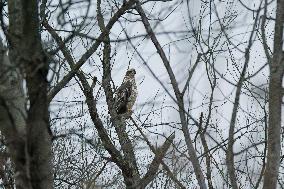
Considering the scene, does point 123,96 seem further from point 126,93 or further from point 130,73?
point 130,73

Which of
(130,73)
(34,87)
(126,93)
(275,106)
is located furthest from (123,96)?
(34,87)

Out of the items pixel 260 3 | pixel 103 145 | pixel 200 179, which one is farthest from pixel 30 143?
pixel 103 145

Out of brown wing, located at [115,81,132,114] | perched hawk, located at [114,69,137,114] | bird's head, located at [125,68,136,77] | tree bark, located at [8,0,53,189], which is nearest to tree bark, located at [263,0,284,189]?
tree bark, located at [8,0,53,189]

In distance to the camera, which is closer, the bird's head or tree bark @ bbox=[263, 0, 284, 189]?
tree bark @ bbox=[263, 0, 284, 189]

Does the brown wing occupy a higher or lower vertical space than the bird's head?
lower

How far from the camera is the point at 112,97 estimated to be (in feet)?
23.5

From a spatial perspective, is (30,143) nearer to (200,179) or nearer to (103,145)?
(200,179)

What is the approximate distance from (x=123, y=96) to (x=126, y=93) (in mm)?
206

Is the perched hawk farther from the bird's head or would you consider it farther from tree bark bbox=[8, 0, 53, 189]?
tree bark bbox=[8, 0, 53, 189]

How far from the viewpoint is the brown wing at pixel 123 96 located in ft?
26.6

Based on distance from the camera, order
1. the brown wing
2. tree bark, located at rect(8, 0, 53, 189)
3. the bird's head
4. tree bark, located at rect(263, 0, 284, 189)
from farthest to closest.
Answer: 1. the bird's head
2. the brown wing
3. tree bark, located at rect(263, 0, 284, 189)
4. tree bark, located at rect(8, 0, 53, 189)

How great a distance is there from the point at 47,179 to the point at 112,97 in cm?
438

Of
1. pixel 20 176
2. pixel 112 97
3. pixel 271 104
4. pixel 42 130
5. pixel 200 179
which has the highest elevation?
pixel 112 97

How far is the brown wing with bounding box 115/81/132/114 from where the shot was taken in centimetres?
810
